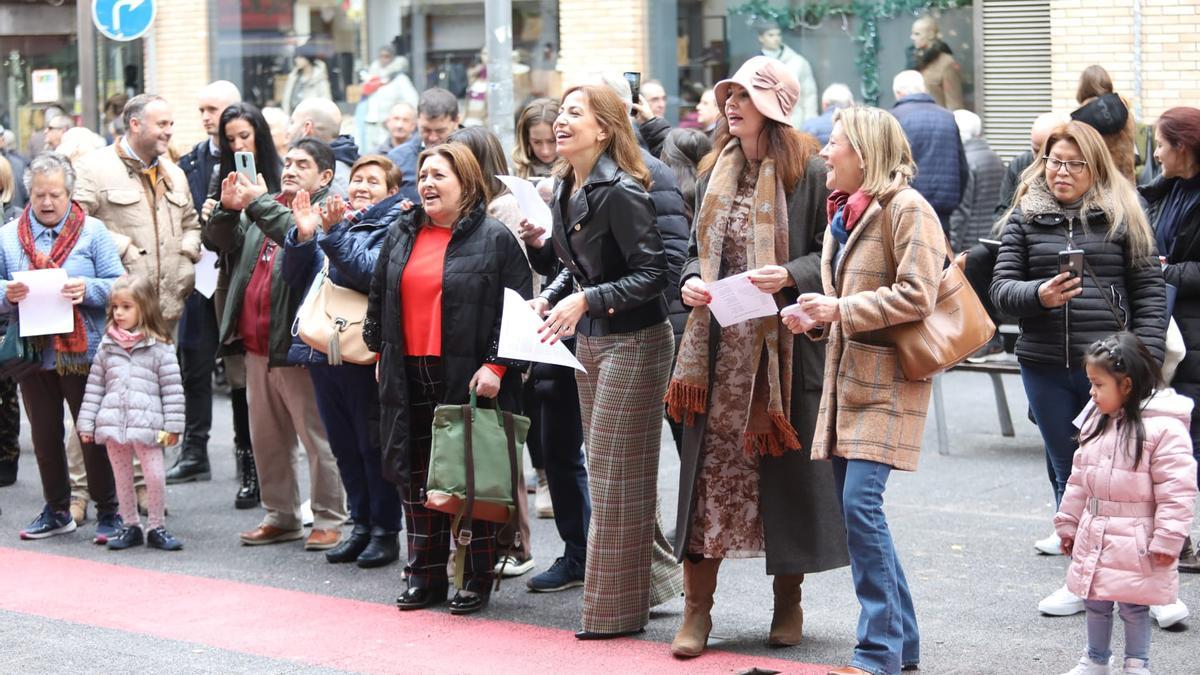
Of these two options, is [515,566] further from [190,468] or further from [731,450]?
[190,468]

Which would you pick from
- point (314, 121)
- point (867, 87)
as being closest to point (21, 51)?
point (867, 87)

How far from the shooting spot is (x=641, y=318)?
660cm

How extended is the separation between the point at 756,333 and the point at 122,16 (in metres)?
9.60

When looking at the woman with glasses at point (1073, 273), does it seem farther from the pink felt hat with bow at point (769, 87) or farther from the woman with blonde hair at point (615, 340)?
the woman with blonde hair at point (615, 340)

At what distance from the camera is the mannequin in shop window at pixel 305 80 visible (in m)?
19.2

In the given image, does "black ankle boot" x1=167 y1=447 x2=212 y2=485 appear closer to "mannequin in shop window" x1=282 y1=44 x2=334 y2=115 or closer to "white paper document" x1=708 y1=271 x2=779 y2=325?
"white paper document" x1=708 y1=271 x2=779 y2=325

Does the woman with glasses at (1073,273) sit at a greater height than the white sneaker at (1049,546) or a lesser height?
greater

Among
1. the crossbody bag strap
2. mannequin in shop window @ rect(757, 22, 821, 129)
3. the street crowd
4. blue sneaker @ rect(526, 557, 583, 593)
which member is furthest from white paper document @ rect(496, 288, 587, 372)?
mannequin in shop window @ rect(757, 22, 821, 129)

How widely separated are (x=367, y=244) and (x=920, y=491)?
3.60 meters

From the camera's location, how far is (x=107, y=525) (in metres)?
9.15

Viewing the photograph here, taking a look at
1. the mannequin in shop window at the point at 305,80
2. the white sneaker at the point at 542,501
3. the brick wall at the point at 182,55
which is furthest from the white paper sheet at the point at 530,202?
the brick wall at the point at 182,55

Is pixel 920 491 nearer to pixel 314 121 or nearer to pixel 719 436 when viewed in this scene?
pixel 719 436

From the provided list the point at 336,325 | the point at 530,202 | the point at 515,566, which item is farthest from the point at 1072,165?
the point at 336,325

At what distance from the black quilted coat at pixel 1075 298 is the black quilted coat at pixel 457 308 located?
2023 mm
